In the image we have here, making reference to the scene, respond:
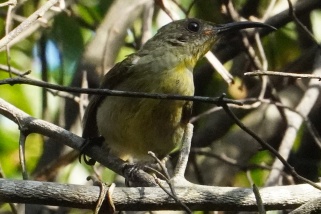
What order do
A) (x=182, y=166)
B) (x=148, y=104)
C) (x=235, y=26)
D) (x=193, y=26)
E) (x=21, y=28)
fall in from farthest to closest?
(x=193, y=26)
(x=235, y=26)
(x=148, y=104)
(x=182, y=166)
(x=21, y=28)

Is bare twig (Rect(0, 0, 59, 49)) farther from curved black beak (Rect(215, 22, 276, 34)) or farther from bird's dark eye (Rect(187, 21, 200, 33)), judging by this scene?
bird's dark eye (Rect(187, 21, 200, 33))

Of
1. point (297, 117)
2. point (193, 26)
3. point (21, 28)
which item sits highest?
point (193, 26)

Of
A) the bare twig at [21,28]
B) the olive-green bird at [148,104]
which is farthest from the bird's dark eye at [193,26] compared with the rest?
the bare twig at [21,28]

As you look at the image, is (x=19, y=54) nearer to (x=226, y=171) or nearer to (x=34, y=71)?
(x=34, y=71)

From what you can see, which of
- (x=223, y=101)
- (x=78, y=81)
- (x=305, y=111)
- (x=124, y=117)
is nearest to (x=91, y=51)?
(x=78, y=81)

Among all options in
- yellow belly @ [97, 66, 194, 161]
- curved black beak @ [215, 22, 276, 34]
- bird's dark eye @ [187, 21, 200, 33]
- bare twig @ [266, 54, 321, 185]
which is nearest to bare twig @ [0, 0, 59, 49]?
yellow belly @ [97, 66, 194, 161]

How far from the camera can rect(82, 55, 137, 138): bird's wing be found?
4820 mm

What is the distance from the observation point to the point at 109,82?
16.0 feet

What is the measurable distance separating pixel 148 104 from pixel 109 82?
0.47 meters

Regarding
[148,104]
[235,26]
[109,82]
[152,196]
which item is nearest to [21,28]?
[152,196]

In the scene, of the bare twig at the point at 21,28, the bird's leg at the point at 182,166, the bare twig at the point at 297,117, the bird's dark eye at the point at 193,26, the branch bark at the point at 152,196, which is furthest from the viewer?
the bird's dark eye at the point at 193,26

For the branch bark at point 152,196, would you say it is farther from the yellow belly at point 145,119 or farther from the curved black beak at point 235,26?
the curved black beak at point 235,26

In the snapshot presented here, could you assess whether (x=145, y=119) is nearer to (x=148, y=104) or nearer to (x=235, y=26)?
(x=148, y=104)

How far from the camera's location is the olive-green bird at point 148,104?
455 cm
